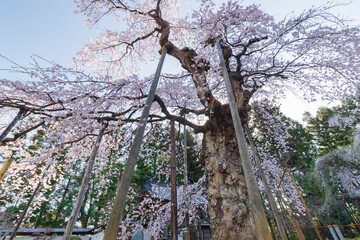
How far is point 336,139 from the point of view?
19562 millimetres

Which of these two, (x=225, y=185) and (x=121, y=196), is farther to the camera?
(x=225, y=185)

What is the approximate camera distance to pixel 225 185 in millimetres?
3621

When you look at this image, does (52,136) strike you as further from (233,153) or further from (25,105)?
(233,153)

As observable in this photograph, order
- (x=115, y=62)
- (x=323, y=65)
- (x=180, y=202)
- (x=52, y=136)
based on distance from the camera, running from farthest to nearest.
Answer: (x=180, y=202)
(x=115, y=62)
(x=323, y=65)
(x=52, y=136)

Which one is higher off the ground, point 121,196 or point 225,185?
point 225,185

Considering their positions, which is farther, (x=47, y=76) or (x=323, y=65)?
(x=323, y=65)

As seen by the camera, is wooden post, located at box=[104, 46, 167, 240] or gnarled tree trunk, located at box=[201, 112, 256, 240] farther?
gnarled tree trunk, located at box=[201, 112, 256, 240]

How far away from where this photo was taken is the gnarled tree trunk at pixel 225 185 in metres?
3.07

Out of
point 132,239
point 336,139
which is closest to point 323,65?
point 132,239

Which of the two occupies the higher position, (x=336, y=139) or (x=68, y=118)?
(x=336, y=139)

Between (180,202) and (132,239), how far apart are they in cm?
487

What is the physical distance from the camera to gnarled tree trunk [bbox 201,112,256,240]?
3.07m

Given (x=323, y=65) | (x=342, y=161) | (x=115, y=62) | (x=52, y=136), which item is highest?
(x=115, y=62)

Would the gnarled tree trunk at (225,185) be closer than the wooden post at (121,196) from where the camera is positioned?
No
